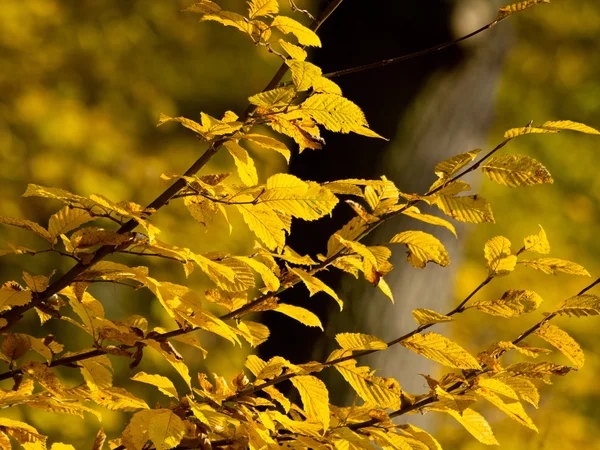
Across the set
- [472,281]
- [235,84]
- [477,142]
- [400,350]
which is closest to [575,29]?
[472,281]

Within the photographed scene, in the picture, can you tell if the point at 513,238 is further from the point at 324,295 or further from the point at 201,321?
the point at 201,321

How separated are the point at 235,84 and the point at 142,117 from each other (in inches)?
25.6

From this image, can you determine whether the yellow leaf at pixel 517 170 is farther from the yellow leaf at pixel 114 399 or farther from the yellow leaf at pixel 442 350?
the yellow leaf at pixel 114 399

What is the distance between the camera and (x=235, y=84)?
214 inches

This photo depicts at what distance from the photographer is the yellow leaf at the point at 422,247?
47.9 inches

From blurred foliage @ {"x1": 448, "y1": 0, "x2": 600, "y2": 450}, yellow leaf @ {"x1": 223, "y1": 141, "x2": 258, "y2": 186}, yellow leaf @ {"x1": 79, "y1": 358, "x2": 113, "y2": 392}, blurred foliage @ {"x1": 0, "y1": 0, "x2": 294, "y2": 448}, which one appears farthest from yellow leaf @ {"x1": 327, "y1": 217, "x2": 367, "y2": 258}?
blurred foliage @ {"x1": 448, "y1": 0, "x2": 600, "y2": 450}

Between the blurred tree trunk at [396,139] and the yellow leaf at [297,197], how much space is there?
1350mm

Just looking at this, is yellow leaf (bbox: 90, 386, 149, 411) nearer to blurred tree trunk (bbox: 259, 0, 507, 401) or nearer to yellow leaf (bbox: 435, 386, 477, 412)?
yellow leaf (bbox: 435, 386, 477, 412)

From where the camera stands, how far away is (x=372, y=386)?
1246mm

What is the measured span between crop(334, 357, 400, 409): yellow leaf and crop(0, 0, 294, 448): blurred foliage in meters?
3.27

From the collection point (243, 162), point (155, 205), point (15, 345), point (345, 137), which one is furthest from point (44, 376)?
point (345, 137)

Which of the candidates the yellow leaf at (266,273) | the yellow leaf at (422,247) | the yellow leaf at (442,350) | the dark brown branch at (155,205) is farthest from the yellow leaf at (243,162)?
the yellow leaf at (442,350)

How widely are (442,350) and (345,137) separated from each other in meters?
1.43

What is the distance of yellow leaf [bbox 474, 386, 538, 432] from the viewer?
4.16ft
